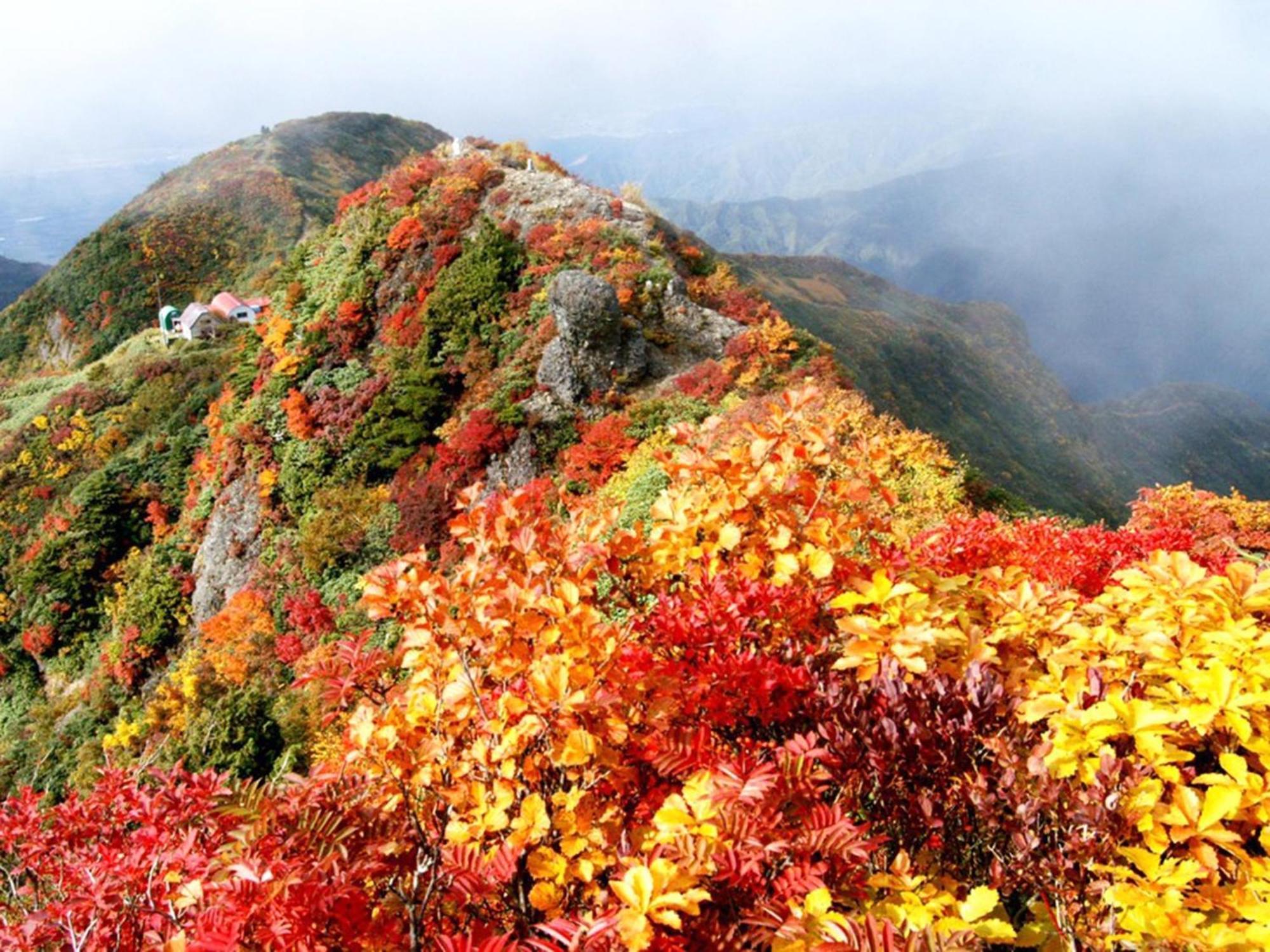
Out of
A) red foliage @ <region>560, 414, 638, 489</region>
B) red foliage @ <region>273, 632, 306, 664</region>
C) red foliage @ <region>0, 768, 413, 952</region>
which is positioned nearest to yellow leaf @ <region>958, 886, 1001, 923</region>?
red foliage @ <region>0, 768, 413, 952</region>

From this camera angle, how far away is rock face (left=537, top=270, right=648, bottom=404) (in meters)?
15.0

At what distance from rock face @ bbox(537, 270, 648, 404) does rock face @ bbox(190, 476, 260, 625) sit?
903cm

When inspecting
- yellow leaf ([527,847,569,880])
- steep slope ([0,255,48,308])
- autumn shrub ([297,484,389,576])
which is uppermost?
steep slope ([0,255,48,308])

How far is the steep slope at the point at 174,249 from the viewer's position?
51.2 meters

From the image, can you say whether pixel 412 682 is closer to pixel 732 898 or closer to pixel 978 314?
pixel 732 898

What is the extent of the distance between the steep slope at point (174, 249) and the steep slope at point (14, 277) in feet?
305

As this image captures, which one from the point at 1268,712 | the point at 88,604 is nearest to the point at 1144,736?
the point at 1268,712

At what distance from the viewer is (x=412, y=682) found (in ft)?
8.39

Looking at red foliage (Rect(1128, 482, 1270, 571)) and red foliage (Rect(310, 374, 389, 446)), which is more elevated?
red foliage (Rect(310, 374, 389, 446))

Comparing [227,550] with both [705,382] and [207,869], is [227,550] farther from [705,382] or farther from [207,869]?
[207,869]

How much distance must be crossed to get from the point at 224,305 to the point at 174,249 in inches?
780

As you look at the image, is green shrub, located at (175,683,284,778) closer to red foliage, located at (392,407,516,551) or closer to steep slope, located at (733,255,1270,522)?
red foliage, located at (392,407,516,551)

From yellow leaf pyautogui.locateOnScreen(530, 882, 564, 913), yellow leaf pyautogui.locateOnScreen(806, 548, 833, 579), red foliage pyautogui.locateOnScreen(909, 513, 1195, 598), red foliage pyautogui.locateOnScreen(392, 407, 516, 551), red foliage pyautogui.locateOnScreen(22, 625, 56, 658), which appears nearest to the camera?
yellow leaf pyautogui.locateOnScreen(530, 882, 564, 913)

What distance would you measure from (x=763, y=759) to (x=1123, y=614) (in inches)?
52.9
